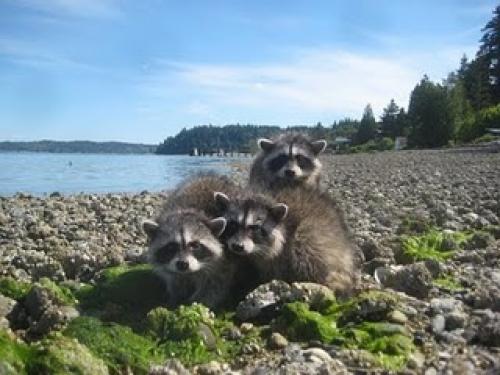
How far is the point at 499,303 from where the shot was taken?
16.3 feet

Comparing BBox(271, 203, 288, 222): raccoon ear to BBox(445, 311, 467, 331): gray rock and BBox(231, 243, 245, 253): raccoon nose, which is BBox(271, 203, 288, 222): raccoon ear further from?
BBox(445, 311, 467, 331): gray rock

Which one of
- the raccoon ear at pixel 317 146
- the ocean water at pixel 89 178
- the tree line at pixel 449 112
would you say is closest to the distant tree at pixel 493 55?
the tree line at pixel 449 112

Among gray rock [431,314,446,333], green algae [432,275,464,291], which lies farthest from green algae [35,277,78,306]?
green algae [432,275,464,291]

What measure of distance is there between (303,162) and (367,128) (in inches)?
3017

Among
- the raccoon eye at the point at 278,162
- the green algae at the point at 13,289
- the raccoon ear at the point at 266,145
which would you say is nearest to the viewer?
the green algae at the point at 13,289

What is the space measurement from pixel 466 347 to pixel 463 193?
10463 millimetres

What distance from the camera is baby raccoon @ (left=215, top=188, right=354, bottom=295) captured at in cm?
599

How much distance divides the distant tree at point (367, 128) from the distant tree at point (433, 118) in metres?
20.1

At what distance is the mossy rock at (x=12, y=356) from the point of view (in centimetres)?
339

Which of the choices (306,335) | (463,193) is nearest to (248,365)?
(306,335)

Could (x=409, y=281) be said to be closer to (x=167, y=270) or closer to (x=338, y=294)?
(x=338, y=294)

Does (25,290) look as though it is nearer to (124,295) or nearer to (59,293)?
(59,293)

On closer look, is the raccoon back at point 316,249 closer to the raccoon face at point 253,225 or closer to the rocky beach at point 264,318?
the raccoon face at point 253,225

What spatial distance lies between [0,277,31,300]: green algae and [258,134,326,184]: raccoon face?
3946 millimetres
